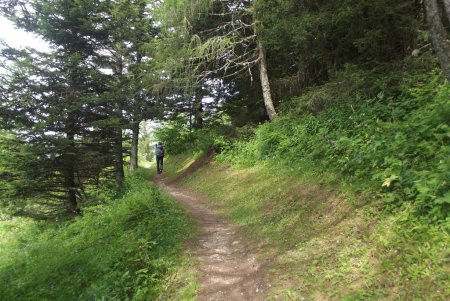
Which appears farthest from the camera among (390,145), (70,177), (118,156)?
(118,156)

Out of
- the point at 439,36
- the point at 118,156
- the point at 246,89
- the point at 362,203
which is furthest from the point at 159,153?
the point at 439,36

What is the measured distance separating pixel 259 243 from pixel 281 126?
6592 millimetres

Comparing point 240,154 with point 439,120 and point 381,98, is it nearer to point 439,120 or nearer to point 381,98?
point 381,98

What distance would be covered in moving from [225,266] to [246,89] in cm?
1234

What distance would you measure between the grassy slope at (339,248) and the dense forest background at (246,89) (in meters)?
0.50

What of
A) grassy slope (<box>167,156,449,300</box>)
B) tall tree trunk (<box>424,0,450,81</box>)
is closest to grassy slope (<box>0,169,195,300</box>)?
grassy slope (<box>167,156,449,300</box>)

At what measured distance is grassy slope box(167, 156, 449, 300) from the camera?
3637 mm

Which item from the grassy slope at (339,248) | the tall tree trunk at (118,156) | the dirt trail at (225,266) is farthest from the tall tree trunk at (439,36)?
the tall tree trunk at (118,156)

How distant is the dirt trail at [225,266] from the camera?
4781 millimetres

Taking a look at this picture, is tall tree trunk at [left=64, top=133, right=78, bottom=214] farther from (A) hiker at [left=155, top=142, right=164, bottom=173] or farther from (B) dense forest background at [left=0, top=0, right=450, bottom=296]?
(A) hiker at [left=155, top=142, right=164, bottom=173]

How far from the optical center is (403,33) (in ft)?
30.1

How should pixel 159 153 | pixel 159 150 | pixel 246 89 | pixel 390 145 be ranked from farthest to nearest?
pixel 159 153, pixel 159 150, pixel 246 89, pixel 390 145

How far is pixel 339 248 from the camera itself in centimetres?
486

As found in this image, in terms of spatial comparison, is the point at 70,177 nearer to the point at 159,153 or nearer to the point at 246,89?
the point at 159,153
